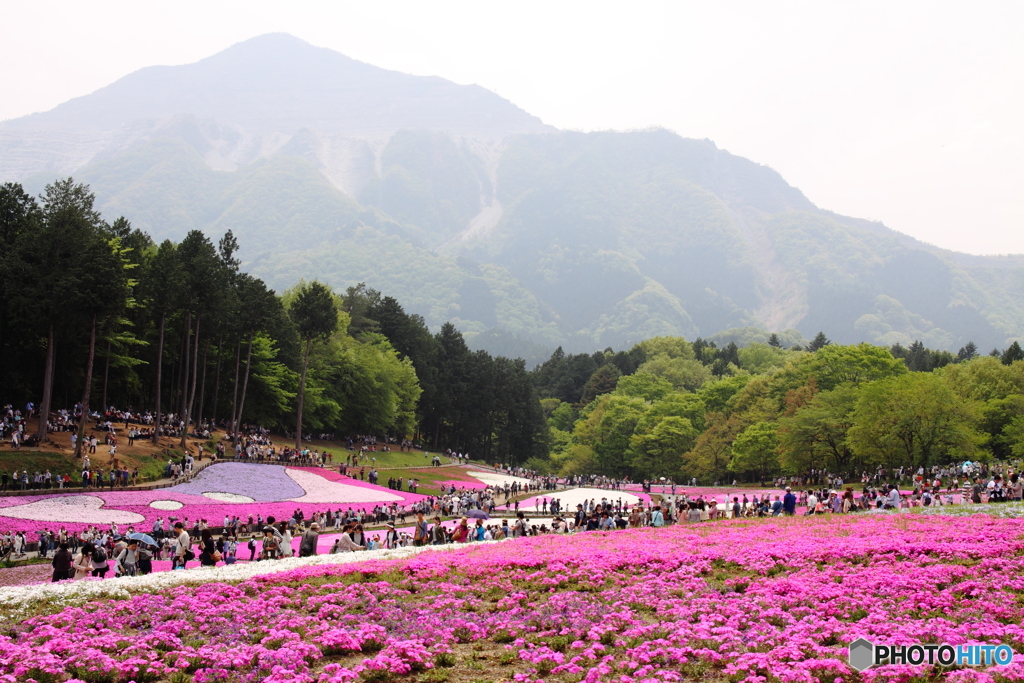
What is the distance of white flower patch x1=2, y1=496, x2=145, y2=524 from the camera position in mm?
37281

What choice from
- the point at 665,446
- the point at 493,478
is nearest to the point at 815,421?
the point at 665,446

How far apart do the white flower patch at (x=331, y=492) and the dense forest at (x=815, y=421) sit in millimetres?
38538

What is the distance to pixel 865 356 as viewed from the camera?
82.3 m

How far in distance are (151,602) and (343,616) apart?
4771 mm

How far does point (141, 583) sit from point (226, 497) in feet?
94.1

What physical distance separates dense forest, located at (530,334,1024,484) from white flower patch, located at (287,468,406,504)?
126 ft

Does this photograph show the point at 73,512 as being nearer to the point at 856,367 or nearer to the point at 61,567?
the point at 61,567

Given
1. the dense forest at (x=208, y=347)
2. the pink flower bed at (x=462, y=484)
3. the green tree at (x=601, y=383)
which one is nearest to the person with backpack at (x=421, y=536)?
the dense forest at (x=208, y=347)

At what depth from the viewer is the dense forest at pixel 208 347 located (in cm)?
5097

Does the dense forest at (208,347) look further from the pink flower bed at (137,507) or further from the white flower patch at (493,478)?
the white flower patch at (493,478)

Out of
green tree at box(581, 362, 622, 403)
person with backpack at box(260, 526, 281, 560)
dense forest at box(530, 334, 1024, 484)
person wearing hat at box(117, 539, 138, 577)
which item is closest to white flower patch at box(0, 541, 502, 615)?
person with backpack at box(260, 526, 281, 560)

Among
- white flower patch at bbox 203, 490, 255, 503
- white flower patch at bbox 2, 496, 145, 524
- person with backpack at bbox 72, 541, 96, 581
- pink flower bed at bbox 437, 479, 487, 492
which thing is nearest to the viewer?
person with backpack at bbox 72, 541, 96, 581

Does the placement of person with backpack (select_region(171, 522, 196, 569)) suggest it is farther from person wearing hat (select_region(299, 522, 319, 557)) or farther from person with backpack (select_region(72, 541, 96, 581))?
person wearing hat (select_region(299, 522, 319, 557))

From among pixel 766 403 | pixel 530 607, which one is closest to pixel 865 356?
pixel 766 403
